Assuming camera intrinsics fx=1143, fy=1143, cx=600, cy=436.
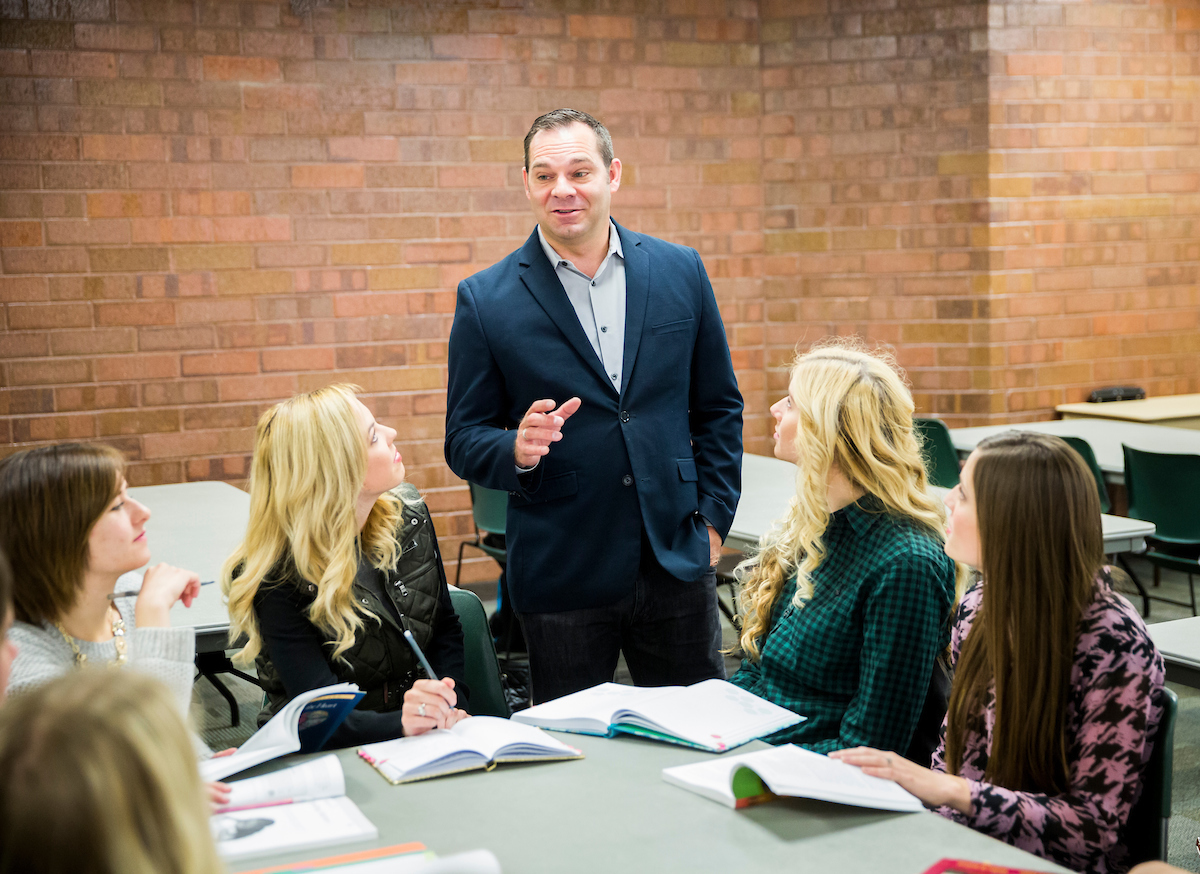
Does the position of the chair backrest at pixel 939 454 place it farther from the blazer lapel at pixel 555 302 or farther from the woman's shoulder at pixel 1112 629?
the woman's shoulder at pixel 1112 629

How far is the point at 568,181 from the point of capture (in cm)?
229

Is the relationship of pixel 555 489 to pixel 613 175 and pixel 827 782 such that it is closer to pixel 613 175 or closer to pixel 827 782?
pixel 613 175

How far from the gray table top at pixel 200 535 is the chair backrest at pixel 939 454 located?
2611 millimetres

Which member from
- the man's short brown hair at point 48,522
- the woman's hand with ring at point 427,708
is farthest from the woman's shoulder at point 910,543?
the man's short brown hair at point 48,522

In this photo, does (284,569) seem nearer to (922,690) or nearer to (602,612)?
(602,612)

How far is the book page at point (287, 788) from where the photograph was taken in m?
1.45

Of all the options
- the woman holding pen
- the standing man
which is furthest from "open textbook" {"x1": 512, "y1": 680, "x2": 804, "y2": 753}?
the standing man

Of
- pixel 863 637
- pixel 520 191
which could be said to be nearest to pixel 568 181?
pixel 863 637

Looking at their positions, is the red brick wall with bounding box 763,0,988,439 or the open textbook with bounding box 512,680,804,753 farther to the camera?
the red brick wall with bounding box 763,0,988,439

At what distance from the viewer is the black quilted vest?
1.96 metres

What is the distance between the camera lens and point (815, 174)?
604 centimetres

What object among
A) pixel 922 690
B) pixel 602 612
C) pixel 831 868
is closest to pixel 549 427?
pixel 602 612

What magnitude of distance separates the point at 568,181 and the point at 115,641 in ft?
3.98

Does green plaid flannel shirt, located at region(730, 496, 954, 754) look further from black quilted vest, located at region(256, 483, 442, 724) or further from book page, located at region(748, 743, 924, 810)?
black quilted vest, located at region(256, 483, 442, 724)
